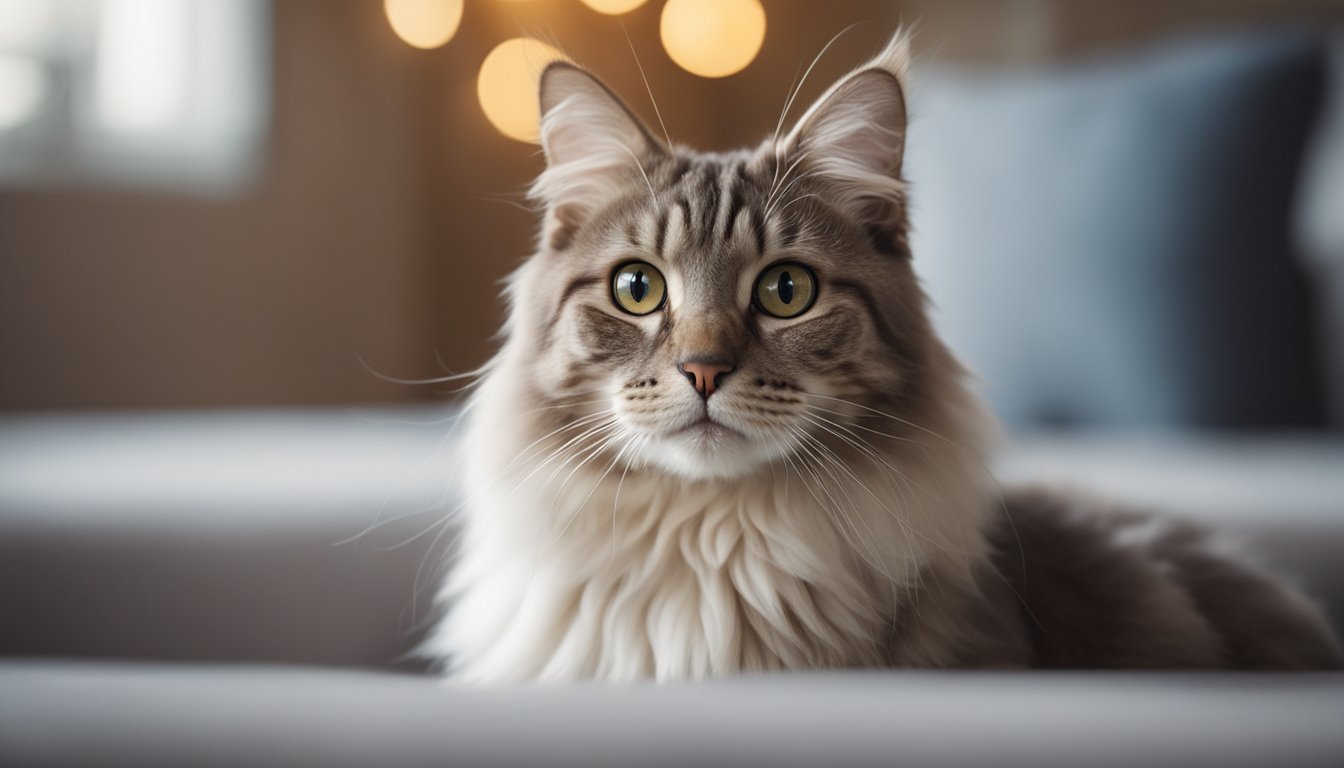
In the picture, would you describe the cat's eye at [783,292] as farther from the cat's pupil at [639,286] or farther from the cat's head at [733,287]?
the cat's pupil at [639,286]

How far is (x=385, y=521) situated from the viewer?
1.55 meters

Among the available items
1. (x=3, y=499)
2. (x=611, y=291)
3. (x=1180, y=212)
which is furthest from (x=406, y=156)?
(x=611, y=291)

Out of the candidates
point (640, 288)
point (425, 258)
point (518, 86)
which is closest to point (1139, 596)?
point (640, 288)

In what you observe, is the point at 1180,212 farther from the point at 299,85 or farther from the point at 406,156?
the point at 299,85

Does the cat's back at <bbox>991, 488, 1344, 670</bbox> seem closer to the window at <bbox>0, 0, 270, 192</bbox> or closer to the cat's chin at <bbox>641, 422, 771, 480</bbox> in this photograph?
the cat's chin at <bbox>641, 422, 771, 480</bbox>

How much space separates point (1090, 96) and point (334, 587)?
1.92m

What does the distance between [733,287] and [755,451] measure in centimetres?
16

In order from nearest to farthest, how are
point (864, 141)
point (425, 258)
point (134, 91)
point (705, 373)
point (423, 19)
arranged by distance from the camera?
point (705, 373) → point (864, 141) → point (134, 91) → point (423, 19) → point (425, 258)

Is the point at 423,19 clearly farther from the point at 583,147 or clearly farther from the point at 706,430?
the point at 706,430

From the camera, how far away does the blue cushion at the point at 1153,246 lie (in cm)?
204

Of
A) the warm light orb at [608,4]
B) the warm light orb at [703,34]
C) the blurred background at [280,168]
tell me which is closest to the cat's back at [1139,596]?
the warm light orb at [703,34]

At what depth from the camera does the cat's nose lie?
2.95 feet

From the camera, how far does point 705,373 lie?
0.90 m

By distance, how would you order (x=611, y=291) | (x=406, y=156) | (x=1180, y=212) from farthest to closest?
1. (x=406, y=156)
2. (x=1180, y=212)
3. (x=611, y=291)
